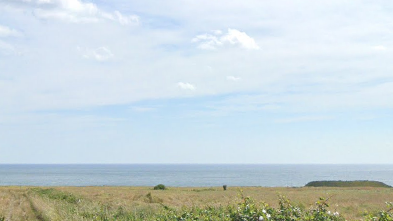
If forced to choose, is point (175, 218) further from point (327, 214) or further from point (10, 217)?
point (10, 217)

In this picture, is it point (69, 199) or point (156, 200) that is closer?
Answer: point (69, 199)

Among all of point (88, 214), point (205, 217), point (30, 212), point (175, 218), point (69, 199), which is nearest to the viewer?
point (205, 217)

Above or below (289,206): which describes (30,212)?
below

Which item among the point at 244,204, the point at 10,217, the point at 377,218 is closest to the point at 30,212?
the point at 10,217

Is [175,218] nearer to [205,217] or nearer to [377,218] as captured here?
[205,217]

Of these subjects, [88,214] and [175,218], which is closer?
[175,218]

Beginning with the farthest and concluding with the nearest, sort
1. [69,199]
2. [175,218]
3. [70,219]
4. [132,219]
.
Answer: [69,199], [70,219], [132,219], [175,218]

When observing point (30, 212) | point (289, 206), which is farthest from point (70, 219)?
point (289, 206)

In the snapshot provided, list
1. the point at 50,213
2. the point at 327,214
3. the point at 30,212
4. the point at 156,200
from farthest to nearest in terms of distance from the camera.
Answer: the point at 156,200 → the point at 30,212 → the point at 50,213 → the point at 327,214

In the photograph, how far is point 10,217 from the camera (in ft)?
71.2

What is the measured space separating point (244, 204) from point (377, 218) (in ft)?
8.15

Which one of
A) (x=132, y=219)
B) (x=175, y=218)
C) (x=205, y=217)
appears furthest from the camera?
(x=132, y=219)

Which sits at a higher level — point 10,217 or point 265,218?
point 265,218

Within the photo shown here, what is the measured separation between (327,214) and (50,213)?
45.7 feet
